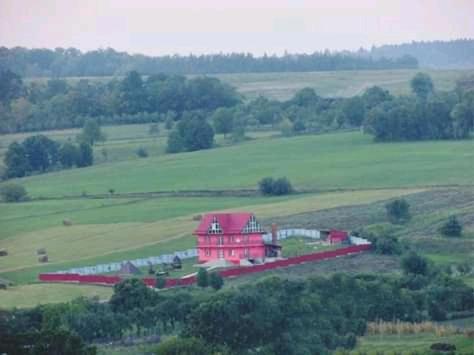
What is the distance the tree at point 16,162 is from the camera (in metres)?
82.0

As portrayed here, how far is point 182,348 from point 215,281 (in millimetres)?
10855

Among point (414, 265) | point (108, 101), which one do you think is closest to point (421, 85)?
point (108, 101)

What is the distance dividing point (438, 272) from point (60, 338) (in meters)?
15.7

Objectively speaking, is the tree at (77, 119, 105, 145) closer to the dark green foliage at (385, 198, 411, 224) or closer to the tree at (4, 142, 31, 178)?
the tree at (4, 142, 31, 178)

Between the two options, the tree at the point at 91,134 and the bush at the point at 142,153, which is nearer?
the bush at the point at 142,153

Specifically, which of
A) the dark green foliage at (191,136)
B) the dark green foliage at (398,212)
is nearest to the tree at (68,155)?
the dark green foliage at (191,136)

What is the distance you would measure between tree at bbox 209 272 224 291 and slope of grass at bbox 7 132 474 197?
21.3 m

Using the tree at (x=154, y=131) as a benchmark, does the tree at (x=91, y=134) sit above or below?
above

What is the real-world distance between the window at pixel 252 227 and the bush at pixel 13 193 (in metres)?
17.8

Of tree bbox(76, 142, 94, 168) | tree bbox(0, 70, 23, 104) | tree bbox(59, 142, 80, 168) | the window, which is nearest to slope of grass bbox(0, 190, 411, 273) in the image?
the window

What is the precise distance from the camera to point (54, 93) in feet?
373

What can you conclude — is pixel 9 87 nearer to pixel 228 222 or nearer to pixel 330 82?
pixel 330 82

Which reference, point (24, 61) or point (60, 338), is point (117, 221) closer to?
point (60, 338)

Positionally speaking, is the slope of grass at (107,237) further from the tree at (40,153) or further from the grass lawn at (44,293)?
the tree at (40,153)
